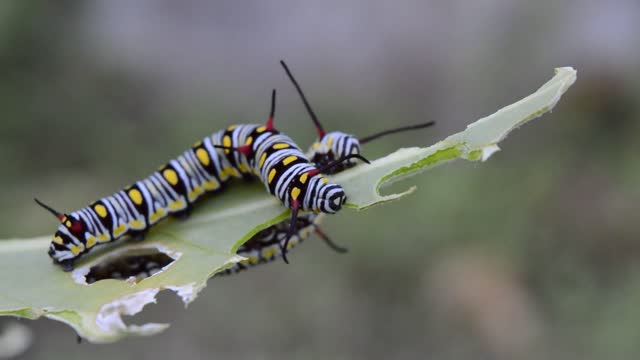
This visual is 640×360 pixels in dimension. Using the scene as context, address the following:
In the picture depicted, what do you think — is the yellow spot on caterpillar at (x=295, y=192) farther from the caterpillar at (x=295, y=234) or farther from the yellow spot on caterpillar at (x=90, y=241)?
the yellow spot on caterpillar at (x=90, y=241)

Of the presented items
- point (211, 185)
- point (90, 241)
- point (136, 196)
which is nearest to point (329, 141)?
A: point (211, 185)

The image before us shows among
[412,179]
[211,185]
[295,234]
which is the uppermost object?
[211,185]

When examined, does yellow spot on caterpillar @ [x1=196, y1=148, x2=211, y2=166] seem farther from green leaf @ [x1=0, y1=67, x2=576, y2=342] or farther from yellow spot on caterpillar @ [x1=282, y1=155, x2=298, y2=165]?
yellow spot on caterpillar @ [x1=282, y1=155, x2=298, y2=165]

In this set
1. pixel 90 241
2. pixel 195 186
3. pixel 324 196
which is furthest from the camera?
pixel 195 186

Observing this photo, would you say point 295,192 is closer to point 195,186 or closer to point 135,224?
point 195,186

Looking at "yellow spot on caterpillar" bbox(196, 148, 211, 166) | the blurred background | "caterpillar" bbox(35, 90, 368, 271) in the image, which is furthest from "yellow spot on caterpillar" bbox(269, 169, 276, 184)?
the blurred background

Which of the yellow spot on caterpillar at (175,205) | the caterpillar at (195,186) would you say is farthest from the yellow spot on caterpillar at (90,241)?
the yellow spot on caterpillar at (175,205)

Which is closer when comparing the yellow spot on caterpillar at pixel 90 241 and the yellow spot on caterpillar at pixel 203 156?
the yellow spot on caterpillar at pixel 90 241
